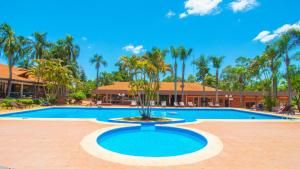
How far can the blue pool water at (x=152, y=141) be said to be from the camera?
7.16 metres

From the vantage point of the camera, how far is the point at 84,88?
5197 centimetres

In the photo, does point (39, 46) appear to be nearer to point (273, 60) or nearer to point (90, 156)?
point (90, 156)

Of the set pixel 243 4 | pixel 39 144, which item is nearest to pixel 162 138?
pixel 39 144

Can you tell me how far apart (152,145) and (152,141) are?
2.10ft

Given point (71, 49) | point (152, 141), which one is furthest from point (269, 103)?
point (71, 49)

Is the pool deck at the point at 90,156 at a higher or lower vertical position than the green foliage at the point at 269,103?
lower

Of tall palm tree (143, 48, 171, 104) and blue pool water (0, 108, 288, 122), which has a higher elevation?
tall palm tree (143, 48, 171, 104)

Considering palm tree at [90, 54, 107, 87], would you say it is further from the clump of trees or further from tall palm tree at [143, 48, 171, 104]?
tall palm tree at [143, 48, 171, 104]

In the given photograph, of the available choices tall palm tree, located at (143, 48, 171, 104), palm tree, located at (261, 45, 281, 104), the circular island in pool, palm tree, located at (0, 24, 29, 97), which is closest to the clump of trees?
tall palm tree, located at (143, 48, 171, 104)

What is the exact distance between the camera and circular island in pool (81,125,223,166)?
17.1ft

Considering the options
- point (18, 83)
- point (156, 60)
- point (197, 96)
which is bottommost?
point (197, 96)

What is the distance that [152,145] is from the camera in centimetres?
802

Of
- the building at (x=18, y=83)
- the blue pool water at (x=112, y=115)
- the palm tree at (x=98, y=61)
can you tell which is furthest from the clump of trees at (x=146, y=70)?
the palm tree at (x=98, y=61)

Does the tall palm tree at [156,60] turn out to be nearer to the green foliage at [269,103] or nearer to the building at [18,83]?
the green foliage at [269,103]
